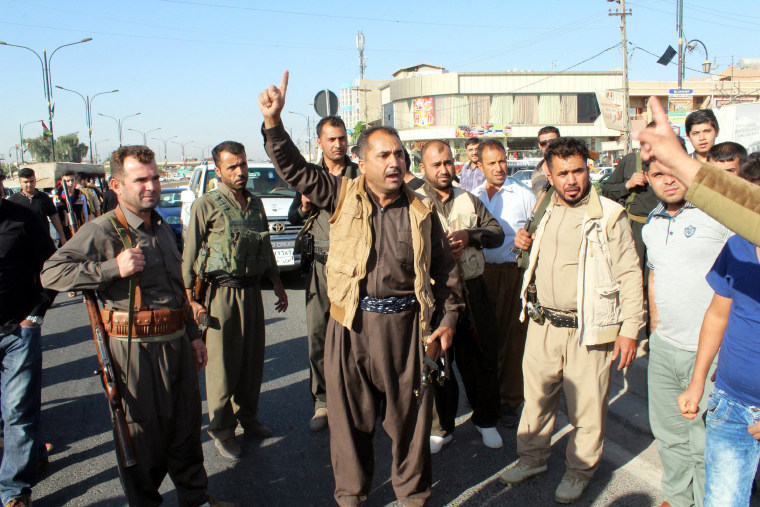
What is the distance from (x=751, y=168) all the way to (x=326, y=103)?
6.77 metres

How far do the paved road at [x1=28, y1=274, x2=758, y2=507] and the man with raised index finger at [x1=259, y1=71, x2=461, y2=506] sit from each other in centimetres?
43

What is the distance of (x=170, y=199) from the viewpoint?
645 inches

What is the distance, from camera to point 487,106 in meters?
→ 56.9

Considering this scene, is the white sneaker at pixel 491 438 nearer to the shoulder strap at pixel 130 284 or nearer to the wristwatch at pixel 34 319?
the shoulder strap at pixel 130 284

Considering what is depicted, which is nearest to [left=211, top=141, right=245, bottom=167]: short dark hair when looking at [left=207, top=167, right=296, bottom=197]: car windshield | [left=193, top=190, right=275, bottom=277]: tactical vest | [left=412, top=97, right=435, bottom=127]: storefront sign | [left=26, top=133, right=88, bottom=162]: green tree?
[left=193, top=190, right=275, bottom=277]: tactical vest

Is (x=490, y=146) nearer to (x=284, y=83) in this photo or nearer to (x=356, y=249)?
(x=356, y=249)

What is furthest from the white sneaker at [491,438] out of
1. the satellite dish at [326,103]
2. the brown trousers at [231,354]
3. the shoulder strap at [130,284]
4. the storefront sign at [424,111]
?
the storefront sign at [424,111]

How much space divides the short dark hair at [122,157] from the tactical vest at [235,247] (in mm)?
1128

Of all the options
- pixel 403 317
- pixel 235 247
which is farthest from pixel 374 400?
pixel 235 247

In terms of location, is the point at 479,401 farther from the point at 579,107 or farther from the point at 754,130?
the point at 579,107

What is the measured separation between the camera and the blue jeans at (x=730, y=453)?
2.29 meters

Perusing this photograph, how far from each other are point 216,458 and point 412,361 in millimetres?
1850

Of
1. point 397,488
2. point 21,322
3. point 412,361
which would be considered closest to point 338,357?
point 412,361

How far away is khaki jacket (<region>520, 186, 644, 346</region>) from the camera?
333 cm
